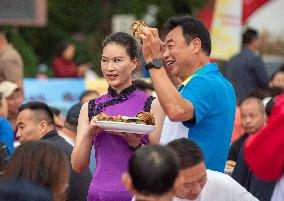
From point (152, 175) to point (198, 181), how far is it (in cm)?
123

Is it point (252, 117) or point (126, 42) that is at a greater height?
point (126, 42)

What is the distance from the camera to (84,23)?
28.8m

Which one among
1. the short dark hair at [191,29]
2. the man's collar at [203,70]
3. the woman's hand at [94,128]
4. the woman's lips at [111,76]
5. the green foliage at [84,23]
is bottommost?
the woman's hand at [94,128]

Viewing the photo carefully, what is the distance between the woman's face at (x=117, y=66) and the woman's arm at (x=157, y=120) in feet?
0.68

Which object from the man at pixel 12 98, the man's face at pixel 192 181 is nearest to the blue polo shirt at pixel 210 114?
the man's face at pixel 192 181

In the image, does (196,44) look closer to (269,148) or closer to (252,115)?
(269,148)

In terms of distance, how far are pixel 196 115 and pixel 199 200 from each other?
486mm

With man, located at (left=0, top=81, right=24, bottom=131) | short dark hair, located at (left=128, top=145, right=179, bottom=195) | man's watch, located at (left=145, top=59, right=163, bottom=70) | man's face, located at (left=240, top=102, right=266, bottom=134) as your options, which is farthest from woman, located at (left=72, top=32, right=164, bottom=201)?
man, located at (left=0, top=81, right=24, bottom=131)

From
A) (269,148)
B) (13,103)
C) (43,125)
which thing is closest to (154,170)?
(269,148)

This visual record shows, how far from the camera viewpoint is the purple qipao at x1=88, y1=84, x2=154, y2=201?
644 cm

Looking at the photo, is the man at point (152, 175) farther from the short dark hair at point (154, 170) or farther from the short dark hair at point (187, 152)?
the short dark hair at point (187, 152)

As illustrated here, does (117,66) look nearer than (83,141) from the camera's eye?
No

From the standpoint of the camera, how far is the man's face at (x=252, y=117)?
10.4m

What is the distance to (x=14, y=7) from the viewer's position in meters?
14.3
